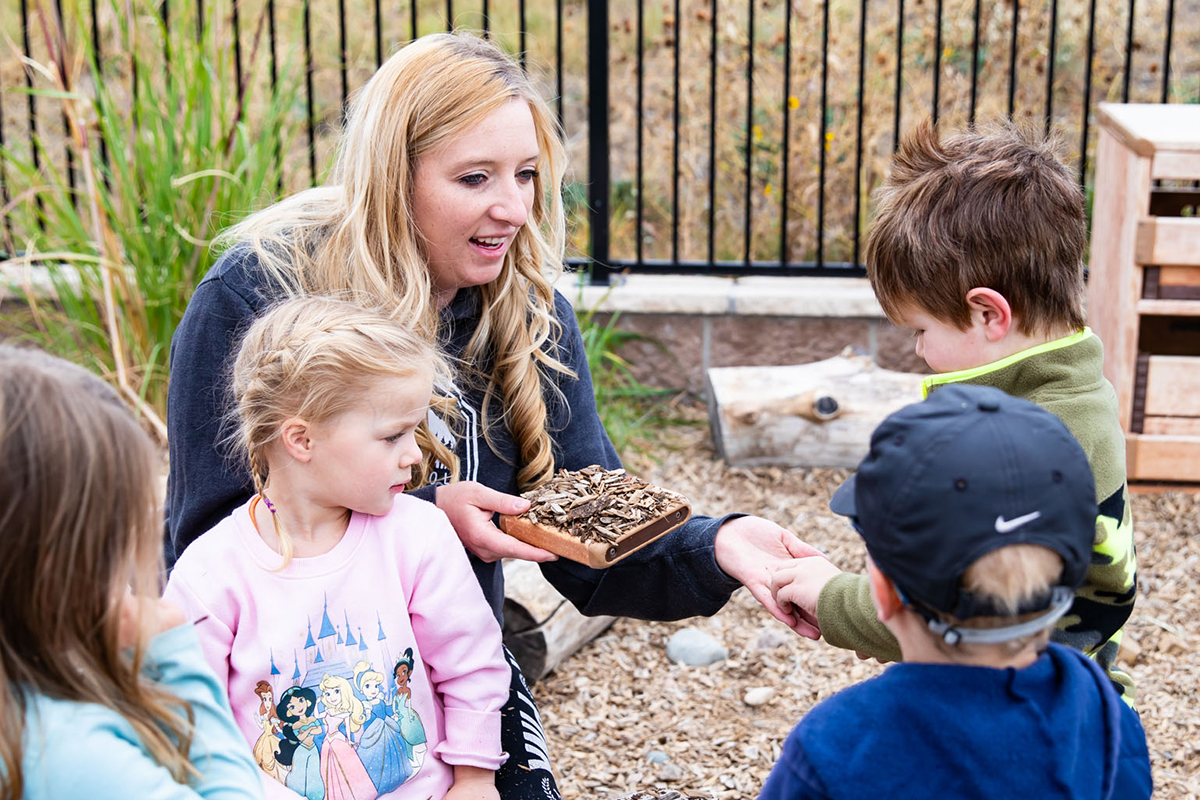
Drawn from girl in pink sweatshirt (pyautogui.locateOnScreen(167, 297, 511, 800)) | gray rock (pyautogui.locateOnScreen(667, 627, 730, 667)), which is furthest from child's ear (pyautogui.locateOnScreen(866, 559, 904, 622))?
gray rock (pyautogui.locateOnScreen(667, 627, 730, 667))

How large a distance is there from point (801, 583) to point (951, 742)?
27.3 inches

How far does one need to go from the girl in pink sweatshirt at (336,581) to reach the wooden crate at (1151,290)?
288 cm

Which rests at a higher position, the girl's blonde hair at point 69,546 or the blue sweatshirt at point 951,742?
the girl's blonde hair at point 69,546

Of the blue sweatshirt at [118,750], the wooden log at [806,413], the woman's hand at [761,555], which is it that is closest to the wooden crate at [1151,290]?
the wooden log at [806,413]

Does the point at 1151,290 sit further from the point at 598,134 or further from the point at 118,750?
the point at 118,750

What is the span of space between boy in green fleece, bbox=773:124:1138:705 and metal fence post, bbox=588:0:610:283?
3.08m

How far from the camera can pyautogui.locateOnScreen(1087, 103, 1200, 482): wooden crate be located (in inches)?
154

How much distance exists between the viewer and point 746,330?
5.05 m

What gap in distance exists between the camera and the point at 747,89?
18.0 feet

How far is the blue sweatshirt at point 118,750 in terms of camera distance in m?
1.23

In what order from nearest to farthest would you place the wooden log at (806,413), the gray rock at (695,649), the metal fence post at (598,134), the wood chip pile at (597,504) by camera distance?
1. the wood chip pile at (597,504)
2. the gray rock at (695,649)
3. the wooden log at (806,413)
4. the metal fence post at (598,134)

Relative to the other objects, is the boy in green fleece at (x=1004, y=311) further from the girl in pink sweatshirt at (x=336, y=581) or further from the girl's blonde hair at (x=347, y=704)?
the girl's blonde hair at (x=347, y=704)

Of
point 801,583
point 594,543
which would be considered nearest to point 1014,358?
point 801,583

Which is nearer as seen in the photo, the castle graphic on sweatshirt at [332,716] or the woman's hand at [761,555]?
the castle graphic on sweatshirt at [332,716]
